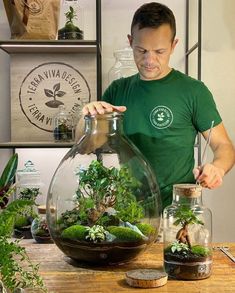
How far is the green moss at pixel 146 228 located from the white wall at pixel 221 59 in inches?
67.0

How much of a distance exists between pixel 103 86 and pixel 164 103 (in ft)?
2.39

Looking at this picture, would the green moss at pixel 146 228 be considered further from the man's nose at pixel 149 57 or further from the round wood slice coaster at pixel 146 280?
the man's nose at pixel 149 57

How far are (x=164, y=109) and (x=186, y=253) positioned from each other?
1071mm

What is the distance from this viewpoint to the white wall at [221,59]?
113 inches

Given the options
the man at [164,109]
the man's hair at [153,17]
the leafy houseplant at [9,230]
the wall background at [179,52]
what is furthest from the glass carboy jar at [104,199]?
the wall background at [179,52]

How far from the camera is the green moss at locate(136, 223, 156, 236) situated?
4.06 ft

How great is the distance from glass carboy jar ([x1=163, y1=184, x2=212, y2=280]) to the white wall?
69.1 inches

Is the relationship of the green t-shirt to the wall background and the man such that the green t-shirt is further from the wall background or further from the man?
the wall background

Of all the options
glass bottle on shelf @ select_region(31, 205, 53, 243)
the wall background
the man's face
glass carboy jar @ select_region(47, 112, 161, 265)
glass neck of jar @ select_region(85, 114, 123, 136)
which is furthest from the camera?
the wall background

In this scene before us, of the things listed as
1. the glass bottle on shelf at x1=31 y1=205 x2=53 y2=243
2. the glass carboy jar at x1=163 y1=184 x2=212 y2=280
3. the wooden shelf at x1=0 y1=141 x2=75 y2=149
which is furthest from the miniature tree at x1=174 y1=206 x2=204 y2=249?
the wooden shelf at x1=0 y1=141 x2=75 y2=149

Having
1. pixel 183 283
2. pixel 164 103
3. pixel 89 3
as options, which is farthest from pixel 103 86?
pixel 183 283

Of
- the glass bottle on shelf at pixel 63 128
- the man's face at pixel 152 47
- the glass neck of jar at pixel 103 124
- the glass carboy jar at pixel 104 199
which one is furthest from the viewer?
the glass bottle on shelf at pixel 63 128

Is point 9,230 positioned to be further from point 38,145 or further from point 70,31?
point 70,31

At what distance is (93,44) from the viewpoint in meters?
2.56
